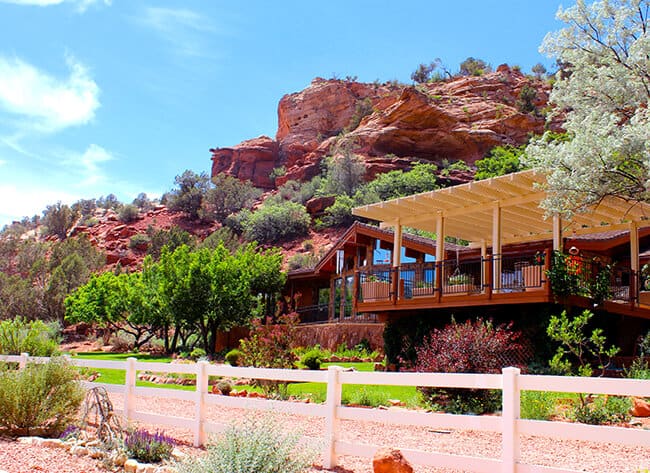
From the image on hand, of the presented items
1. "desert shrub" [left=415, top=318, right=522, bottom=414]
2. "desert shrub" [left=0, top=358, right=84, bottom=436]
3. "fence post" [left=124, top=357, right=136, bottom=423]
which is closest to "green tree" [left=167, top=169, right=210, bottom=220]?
"desert shrub" [left=415, top=318, right=522, bottom=414]

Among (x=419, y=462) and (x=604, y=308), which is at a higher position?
(x=604, y=308)

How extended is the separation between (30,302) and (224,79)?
20564mm

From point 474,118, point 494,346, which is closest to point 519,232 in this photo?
point 494,346

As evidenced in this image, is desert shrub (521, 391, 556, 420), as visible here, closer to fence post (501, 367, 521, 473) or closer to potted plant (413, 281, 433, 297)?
fence post (501, 367, 521, 473)

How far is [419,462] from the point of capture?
635cm

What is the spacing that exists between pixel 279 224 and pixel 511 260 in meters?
38.0

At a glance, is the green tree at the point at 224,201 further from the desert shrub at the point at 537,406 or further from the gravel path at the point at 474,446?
the desert shrub at the point at 537,406

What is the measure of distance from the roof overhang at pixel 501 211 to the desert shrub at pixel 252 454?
10943mm

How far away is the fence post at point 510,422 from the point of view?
5668 mm

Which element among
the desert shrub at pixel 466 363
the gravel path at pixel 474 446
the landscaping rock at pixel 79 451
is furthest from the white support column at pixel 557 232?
the landscaping rock at pixel 79 451

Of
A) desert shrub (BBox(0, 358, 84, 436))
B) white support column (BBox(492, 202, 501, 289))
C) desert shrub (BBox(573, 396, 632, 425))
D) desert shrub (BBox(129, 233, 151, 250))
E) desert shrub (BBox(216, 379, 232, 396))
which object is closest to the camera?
desert shrub (BBox(0, 358, 84, 436))

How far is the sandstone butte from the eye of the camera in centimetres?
5891

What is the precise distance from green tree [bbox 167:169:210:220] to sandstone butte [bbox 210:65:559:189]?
5709mm

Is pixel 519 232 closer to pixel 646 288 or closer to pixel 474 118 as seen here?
pixel 646 288
